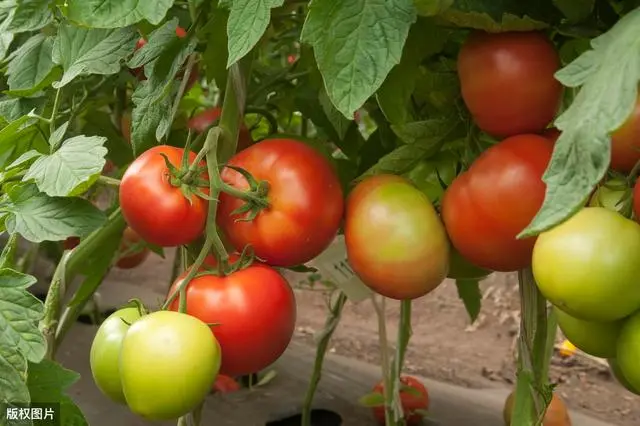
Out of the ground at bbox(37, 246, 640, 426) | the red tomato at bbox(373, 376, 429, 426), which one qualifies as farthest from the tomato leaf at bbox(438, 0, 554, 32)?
the ground at bbox(37, 246, 640, 426)

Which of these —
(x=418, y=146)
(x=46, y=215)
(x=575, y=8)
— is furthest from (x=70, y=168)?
(x=575, y=8)

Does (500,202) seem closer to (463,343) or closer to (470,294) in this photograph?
(470,294)

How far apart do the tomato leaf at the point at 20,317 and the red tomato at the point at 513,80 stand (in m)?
0.34

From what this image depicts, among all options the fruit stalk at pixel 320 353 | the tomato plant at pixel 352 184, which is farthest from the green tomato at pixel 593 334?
the fruit stalk at pixel 320 353

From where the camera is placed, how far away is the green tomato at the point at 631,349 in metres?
0.45

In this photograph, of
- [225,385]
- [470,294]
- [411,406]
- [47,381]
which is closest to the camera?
[47,381]

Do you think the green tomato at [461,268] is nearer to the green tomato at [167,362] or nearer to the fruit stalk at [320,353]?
the green tomato at [167,362]

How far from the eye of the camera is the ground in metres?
1.83

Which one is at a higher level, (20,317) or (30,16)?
(30,16)

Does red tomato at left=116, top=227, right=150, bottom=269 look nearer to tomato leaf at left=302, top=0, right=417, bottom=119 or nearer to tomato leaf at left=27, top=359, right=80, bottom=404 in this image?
tomato leaf at left=27, top=359, right=80, bottom=404

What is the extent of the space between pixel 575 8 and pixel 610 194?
0.14 meters

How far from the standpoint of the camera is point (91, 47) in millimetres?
645

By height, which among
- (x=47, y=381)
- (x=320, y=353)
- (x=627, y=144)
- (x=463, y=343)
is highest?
(x=627, y=144)

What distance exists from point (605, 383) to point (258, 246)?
5.37ft
